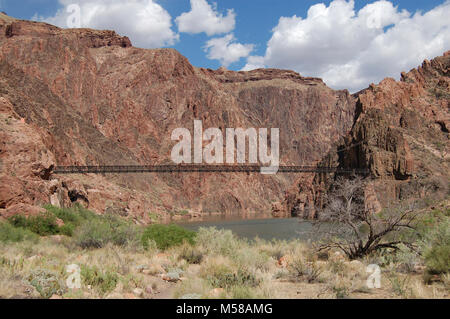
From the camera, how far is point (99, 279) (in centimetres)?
874

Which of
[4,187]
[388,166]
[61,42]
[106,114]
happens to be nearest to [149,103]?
[106,114]

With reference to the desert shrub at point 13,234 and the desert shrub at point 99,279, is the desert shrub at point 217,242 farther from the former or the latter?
the desert shrub at point 13,234

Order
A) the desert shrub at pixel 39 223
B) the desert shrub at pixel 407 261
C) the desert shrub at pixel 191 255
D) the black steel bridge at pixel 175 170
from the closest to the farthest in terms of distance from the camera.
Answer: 1. the desert shrub at pixel 407 261
2. the desert shrub at pixel 191 255
3. the desert shrub at pixel 39 223
4. the black steel bridge at pixel 175 170

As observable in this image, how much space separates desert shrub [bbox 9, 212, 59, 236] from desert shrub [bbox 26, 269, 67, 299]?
12629mm

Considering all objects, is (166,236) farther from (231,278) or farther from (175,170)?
(175,170)

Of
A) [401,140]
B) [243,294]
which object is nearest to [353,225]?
[243,294]

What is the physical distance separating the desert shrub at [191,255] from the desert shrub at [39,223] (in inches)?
376

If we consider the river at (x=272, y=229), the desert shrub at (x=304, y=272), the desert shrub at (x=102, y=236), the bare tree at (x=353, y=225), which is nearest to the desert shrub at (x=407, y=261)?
the bare tree at (x=353, y=225)

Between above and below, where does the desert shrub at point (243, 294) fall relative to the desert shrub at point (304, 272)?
above

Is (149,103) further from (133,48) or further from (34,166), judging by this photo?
(34,166)

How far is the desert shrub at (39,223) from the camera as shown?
20127 mm

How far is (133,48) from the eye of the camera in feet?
469

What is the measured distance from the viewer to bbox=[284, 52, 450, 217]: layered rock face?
69500mm

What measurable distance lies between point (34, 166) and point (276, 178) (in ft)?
408
